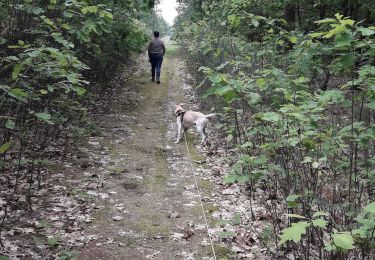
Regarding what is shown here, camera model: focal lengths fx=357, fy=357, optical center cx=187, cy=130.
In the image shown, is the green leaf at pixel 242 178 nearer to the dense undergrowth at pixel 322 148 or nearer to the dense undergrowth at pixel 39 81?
the dense undergrowth at pixel 322 148

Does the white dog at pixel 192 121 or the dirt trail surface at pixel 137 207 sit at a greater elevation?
the white dog at pixel 192 121

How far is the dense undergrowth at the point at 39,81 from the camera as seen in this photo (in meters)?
4.12

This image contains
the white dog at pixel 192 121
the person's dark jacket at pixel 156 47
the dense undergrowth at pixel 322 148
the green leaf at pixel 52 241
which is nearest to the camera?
the dense undergrowth at pixel 322 148

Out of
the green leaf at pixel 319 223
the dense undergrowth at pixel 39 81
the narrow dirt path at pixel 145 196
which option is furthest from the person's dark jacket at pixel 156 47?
the green leaf at pixel 319 223

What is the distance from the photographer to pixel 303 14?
17.3 meters

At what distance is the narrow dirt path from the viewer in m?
5.10

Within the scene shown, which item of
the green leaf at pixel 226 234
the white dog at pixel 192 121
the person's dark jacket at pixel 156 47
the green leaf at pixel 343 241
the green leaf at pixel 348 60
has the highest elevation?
the person's dark jacket at pixel 156 47

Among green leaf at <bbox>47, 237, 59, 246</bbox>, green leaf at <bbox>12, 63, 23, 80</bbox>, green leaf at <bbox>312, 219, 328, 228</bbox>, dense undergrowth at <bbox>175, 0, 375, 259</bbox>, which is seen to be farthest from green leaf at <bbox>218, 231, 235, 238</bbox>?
green leaf at <bbox>12, 63, 23, 80</bbox>

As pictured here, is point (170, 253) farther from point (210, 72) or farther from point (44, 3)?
point (44, 3)

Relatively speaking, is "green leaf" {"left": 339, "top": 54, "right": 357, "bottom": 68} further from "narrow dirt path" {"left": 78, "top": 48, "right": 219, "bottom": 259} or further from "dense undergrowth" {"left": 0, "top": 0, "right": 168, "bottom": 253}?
"narrow dirt path" {"left": 78, "top": 48, "right": 219, "bottom": 259}

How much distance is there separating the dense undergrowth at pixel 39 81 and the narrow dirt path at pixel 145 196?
112cm

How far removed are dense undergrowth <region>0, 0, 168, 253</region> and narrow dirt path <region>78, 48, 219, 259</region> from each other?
1115 millimetres

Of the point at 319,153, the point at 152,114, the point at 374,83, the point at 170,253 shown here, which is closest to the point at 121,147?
the point at 152,114

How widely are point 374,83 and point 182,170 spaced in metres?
5.39
